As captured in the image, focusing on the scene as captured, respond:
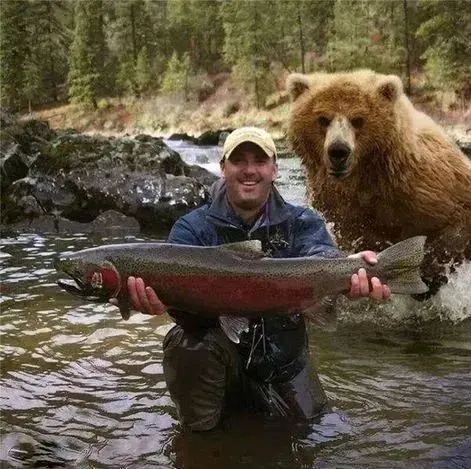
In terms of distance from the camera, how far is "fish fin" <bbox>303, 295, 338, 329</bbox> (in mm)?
3385

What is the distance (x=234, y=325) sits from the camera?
3.41m

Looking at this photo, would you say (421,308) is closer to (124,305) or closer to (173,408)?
(173,408)

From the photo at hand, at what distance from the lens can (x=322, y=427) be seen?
12.9 feet

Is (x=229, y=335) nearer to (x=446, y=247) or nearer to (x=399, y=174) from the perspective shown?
(x=399, y=174)

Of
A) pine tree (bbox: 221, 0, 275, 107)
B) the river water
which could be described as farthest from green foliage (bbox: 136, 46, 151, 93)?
the river water

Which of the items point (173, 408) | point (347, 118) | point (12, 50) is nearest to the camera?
point (173, 408)

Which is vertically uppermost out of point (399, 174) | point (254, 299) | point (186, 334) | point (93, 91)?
point (93, 91)

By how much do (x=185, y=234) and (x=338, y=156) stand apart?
2.05 m

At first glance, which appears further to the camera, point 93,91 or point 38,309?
point 93,91

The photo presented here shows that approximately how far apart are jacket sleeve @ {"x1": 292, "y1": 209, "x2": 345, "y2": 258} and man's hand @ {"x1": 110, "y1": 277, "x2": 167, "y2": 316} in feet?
3.16

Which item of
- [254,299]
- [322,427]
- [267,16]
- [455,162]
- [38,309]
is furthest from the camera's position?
[267,16]

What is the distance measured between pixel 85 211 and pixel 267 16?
48.7 metres

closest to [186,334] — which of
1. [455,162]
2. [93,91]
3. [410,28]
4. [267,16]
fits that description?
[455,162]

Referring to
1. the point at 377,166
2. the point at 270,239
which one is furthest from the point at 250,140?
the point at 377,166
